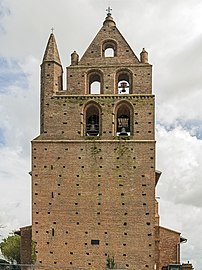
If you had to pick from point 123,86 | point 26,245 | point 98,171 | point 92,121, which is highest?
point 123,86

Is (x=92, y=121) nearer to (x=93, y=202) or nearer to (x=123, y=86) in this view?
(x=123, y=86)

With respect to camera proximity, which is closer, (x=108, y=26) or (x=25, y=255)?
(x=25, y=255)

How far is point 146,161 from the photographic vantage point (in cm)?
3775

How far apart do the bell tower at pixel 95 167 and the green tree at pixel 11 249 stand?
24.5m

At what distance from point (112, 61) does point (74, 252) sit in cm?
1316

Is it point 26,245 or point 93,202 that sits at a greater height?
point 93,202

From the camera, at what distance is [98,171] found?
3772 centimetres

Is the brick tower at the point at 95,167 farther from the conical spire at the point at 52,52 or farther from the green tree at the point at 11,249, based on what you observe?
the green tree at the point at 11,249

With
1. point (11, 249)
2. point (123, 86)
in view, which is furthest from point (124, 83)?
point (11, 249)

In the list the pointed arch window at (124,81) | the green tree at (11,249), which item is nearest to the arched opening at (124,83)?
the pointed arch window at (124,81)

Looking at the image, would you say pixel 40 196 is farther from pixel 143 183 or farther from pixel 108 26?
pixel 108 26

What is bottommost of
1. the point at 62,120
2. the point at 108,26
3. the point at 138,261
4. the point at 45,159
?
the point at 138,261

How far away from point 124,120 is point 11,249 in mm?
29058

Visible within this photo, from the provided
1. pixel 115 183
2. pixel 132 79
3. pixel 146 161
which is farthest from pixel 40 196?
pixel 132 79
